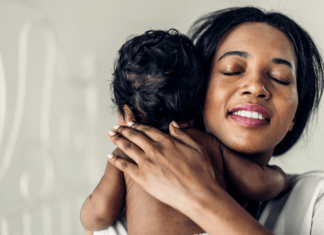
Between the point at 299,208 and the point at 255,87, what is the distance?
43 cm

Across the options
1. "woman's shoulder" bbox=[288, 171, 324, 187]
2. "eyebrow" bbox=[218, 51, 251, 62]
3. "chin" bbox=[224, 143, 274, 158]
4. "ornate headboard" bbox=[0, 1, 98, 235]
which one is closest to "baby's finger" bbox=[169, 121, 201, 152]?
"chin" bbox=[224, 143, 274, 158]

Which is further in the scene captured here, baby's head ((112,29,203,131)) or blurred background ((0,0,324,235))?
blurred background ((0,0,324,235))

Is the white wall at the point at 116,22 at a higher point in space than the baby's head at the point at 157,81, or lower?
higher

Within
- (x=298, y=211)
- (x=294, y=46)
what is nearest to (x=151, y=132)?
(x=298, y=211)

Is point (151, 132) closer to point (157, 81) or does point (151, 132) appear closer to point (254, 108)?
point (157, 81)

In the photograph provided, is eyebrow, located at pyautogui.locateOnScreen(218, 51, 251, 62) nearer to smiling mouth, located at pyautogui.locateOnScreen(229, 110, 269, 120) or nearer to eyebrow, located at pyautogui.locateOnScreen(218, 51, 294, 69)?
eyebrow, located at pyautogui.locateOnScreen(218, 51, 294, 69)

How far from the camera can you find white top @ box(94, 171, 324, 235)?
89 cm

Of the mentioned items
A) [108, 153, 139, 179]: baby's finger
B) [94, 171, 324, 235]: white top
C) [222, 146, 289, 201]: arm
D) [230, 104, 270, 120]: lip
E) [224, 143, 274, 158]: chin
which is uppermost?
[230, 104, 270, 120]: lip

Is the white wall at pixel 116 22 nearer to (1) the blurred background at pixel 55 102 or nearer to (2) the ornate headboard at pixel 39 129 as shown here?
(1) the blurred background at pixel 55 102

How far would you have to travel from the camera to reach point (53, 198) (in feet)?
5.10

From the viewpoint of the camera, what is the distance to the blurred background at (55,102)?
1.34 meters

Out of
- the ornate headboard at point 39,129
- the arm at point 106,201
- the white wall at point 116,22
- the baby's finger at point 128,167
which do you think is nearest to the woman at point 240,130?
the baby's finger at point 128,167

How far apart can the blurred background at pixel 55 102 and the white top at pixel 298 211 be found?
50 cm

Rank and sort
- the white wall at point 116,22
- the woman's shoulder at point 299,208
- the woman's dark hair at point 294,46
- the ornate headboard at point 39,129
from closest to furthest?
the woman's shoulder at point 299,208
the woman's dark hair at point 294,46
the ornate headboard at point 39,129
the white wall at point 116,22
